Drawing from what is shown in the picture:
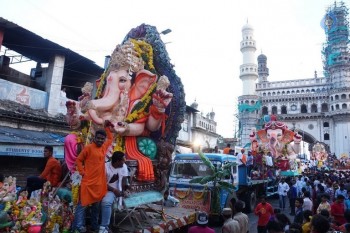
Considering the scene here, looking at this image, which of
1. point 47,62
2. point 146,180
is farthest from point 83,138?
point 47,62

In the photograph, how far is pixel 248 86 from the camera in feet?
203

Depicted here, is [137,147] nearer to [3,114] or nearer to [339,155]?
[3,114]

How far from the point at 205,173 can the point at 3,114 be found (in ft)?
27.9

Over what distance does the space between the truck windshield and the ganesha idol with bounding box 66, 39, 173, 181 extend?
412cm

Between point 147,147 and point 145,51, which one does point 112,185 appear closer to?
point 147,147

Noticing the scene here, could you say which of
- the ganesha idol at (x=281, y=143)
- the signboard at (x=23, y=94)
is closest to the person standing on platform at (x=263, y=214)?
the signboard at (x=23, y=94)

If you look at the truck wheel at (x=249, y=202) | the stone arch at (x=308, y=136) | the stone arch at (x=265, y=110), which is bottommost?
the truck wheel at (x=249, y=202)

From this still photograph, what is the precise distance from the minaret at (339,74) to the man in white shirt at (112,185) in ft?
189

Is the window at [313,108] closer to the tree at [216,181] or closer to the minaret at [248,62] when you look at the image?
the minaret at [248,62]

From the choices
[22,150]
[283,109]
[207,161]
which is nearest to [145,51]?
[207,161]

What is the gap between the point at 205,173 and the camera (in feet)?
34.6

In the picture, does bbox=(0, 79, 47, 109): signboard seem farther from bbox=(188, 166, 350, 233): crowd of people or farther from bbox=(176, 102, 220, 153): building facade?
bbox=(176, 102, 220, 153): building facade

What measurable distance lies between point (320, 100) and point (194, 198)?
5718 cm

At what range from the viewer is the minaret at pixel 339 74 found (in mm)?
54759
